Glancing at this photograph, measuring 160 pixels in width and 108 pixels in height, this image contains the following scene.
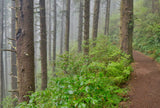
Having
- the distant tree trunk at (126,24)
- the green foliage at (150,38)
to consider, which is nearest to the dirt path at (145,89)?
the distant tree trunk at (126,24)

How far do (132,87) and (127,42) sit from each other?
10.5 feet

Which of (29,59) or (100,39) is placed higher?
(100,39)

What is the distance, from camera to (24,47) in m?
3.87

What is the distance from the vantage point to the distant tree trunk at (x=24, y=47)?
12.6 ft

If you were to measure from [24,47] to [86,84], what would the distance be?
2552 mm

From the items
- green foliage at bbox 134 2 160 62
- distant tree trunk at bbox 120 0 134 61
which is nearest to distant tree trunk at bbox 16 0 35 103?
distant tree trunk at bbox 120 0 134 61

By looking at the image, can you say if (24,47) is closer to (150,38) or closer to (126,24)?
(126,24)

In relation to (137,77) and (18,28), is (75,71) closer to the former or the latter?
(18,28)

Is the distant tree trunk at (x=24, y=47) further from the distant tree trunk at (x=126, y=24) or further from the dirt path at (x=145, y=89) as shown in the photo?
the distant tree trunk at (x=126, y=24)

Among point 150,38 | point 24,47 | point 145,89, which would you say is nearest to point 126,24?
point 145,89

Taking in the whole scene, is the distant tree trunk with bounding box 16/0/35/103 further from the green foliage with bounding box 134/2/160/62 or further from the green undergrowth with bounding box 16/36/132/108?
the green foliage with bounding box 134/2/160/62

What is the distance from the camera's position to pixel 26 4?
385 centimetres

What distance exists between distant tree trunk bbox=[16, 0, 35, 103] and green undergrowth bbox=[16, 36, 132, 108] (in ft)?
2.75

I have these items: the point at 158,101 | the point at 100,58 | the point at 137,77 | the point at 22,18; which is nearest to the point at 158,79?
the point at 137,77
